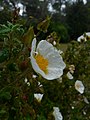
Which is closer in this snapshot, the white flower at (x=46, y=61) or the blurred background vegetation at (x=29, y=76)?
the white flower at (x=46, y=61)

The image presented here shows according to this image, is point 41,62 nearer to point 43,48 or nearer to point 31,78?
point 43,48

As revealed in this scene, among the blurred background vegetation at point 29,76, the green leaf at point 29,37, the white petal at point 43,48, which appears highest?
the green leaf at point 29,37

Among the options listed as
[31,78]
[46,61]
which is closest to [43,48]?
[46,61]

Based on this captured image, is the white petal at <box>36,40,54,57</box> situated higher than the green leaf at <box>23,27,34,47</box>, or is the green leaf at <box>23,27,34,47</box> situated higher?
the green leaf at <box>23,27,34,47</box>

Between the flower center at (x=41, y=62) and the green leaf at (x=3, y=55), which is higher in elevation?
the green leaf at (x=3, y=55)

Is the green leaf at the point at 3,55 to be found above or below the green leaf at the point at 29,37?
below

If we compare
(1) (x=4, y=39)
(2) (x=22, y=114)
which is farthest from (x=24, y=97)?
(1) (x=4, y=39)
